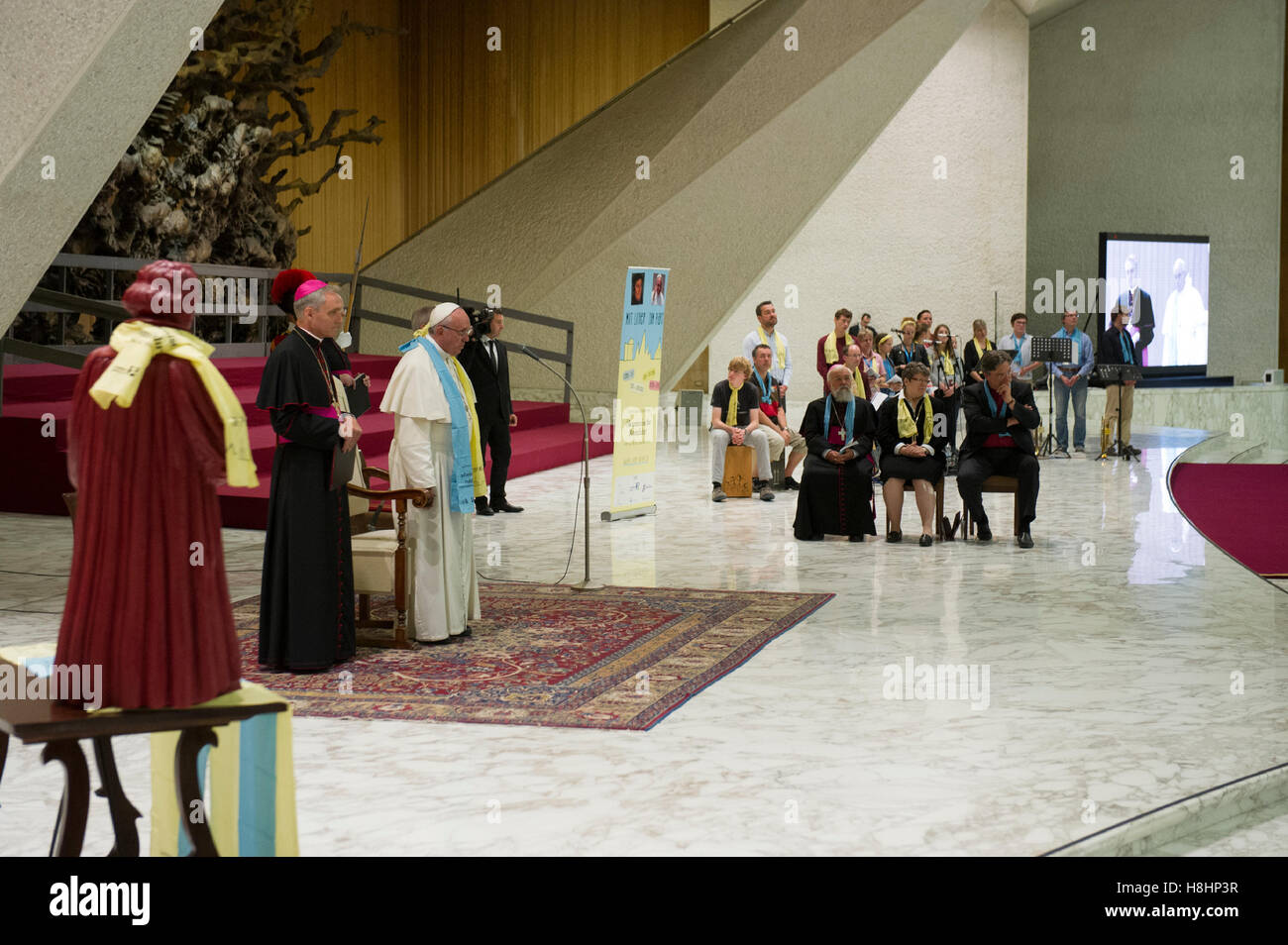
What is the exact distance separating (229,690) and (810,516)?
6.10 meters

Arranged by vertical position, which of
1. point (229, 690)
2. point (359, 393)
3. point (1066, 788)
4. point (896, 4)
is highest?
point (896, 4)

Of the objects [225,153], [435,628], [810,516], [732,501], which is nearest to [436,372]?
[435,628]

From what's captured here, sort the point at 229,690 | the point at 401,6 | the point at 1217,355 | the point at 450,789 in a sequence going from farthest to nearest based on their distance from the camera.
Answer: the point at 1217,355 < the point at 401,6 < the point at 450,789 < the point at 229,690

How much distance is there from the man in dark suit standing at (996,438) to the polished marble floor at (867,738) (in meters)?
0.78

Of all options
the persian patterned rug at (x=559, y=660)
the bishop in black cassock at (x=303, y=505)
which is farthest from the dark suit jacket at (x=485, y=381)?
the bishop in black cassock at (x=303, y=505)

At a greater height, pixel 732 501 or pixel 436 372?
pixel 436 372

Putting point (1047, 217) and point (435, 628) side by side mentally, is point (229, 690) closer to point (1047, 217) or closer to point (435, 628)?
point (435, 628)

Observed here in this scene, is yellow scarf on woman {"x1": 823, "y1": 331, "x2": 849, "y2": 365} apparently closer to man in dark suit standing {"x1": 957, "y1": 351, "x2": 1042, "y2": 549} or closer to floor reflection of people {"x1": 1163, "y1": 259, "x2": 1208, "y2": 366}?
man in dark suit standing {"x1": 957, "y1": 351, "x2": 1042, "y2": 549}

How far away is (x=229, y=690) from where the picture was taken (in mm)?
2961

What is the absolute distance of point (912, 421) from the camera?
343 inches

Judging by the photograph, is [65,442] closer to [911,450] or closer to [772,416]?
[772,416]

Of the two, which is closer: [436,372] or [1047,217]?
[436,372]

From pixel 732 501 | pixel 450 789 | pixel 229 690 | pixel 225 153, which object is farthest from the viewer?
pixel 225 153

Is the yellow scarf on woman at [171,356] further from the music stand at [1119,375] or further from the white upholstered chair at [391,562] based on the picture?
the music stand at [1119,375]
